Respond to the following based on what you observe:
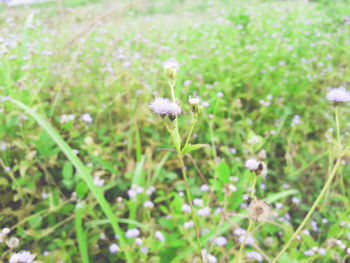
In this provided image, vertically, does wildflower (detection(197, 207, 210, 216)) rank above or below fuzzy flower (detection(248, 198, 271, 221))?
below

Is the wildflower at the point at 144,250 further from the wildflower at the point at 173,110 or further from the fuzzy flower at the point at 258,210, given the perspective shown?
the wildflower at the point at 173,110

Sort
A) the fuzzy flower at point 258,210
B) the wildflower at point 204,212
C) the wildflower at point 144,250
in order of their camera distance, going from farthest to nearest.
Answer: the wildflower at point 204,212
the wildflower at point 144,250
the fuzzy flower at point 258,210

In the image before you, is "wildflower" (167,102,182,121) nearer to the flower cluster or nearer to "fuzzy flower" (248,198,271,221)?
the flower cluster

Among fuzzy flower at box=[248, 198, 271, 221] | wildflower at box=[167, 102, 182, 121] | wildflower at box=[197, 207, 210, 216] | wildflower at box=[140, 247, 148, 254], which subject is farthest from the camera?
wildflower at box=[197, 207, 210, 216]

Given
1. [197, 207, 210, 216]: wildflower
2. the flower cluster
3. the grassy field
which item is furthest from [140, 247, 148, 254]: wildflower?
the flower cluster

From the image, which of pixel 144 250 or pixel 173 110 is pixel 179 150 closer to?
pixel 173 110

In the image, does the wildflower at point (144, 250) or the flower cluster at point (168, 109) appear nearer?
the flower cluster at point (168, 109)

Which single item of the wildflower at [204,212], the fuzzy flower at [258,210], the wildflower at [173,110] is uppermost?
the wildflower at [173,110]

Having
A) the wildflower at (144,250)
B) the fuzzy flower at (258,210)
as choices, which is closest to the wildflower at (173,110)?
the fuzzy flower at (258,210)

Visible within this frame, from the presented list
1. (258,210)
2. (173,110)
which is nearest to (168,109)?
(173,110)
